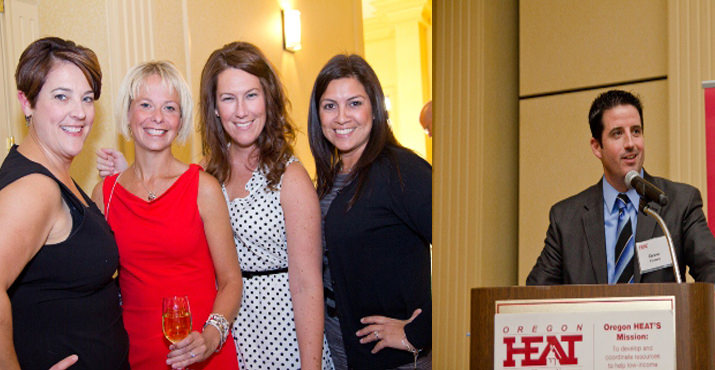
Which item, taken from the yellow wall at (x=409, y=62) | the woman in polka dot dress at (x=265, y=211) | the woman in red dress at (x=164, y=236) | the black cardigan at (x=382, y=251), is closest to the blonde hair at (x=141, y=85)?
the woman in red dress at (x=164, y=236)

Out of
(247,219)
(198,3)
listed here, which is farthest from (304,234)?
(198,3)

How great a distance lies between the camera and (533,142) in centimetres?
225

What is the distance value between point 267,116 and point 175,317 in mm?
704

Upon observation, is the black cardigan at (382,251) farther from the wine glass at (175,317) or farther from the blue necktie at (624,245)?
the blue necktie at (624,245)

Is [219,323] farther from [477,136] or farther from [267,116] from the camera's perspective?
[477,136]

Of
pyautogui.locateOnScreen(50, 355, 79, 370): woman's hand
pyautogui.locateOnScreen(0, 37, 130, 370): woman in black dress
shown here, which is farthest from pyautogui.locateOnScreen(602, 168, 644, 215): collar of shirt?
pyautogui.locateOnScreen(50, 355, 79, 370): woman's hand

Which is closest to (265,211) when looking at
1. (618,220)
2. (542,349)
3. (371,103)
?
(371,103)

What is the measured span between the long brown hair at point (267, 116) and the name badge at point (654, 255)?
1.21 metres

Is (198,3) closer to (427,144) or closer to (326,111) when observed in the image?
(326,111)

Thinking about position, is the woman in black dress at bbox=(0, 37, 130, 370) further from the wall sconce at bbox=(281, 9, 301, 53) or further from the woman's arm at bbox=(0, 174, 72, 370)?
the wall sconce at bbox=(281, 9, 301, 53)

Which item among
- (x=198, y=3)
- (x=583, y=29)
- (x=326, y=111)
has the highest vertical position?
(x=198, y=3)

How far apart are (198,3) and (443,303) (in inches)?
86.0

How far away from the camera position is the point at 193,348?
166 cm

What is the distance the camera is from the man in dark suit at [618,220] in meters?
1.93
